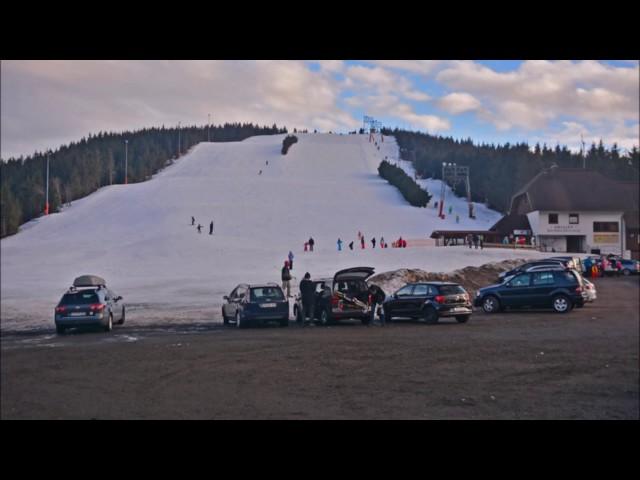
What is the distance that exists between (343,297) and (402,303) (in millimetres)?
1785

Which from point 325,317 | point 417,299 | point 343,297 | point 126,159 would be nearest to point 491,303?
point 417,299

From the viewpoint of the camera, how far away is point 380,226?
9.77 metres

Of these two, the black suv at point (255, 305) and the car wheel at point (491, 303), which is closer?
the black suv at point (255, 305)

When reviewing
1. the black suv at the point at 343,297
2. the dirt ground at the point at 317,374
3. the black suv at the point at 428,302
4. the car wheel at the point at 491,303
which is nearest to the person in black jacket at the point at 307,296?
the black suv at the point at 343,297

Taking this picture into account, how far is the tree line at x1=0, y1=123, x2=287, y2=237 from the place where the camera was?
368 inches

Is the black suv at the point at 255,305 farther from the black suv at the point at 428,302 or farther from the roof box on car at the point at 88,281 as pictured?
the roof box on car at the point at 88,281

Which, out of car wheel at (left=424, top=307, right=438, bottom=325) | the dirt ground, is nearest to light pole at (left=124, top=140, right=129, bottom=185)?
the dirt ground

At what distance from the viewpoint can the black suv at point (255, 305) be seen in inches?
459

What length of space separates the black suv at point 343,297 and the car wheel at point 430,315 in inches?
82.1

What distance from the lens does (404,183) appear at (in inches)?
406
